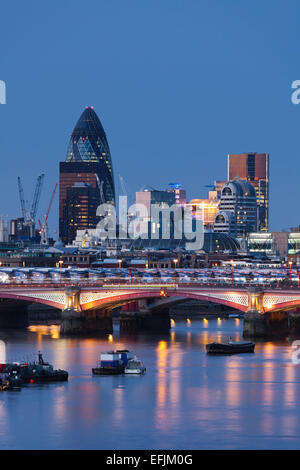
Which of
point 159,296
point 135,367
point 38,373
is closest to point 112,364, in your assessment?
point 135,367

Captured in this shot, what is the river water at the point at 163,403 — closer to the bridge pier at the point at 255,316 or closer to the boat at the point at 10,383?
the boat at the point at 10,383

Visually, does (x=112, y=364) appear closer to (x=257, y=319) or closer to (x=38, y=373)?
(x=38, y=373)

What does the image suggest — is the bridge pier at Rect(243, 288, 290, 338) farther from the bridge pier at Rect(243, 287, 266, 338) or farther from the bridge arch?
the bridge arch

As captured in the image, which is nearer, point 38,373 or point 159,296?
point 38,373

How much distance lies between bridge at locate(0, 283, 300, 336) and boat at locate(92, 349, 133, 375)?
21.3 meters

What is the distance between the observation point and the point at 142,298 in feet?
351

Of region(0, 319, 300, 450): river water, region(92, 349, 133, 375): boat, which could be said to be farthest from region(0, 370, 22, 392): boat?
region(92, 349, 133, 375): boat

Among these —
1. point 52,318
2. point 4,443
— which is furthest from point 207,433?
point 52,318

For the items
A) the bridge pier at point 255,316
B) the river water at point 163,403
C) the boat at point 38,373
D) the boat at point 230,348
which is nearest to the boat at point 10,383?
the river water at point 163,403

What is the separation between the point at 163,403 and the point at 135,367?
12.6 m

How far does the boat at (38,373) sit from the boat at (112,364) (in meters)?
3.69

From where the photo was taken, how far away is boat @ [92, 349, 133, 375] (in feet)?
262

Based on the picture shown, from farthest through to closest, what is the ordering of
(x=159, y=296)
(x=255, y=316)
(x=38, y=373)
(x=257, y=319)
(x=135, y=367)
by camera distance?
(x=159, y=296) → (x=255, y=316) → (x=257, y=319) → (x=135, y=367) → (x=38, y=373)
